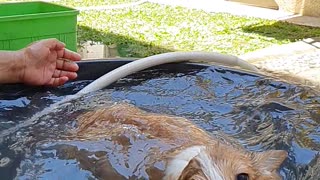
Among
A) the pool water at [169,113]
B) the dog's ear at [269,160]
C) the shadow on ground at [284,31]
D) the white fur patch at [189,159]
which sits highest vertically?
the white fur patch at [189,159]

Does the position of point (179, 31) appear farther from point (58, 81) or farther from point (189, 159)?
point (189, 159)

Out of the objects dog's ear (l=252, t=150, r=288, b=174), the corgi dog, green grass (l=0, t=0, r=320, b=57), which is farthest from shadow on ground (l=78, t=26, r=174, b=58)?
dog's ear (l=252, t=150, r=288, b=174)

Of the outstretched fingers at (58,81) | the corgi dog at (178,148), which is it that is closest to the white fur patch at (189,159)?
the corgi dog at (178,148)

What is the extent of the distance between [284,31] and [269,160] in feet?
22.7

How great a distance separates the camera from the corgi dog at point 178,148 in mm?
1818

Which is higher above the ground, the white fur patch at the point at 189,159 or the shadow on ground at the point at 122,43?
the white fur patch at the point at 189,159

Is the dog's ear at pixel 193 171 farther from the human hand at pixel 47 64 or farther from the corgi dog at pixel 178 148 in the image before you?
the human hand at pixel 47 64

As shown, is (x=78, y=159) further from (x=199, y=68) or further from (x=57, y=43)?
(x=199, y=68)

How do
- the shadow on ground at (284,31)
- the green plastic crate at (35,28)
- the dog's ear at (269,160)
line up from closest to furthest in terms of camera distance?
the dog's ear at (269,160)
the green plastic crate at (35,28)
the shadow on ground at (284,31)

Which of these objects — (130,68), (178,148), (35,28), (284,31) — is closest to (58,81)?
(130,68)

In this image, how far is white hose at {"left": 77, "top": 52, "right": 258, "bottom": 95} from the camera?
110 inches

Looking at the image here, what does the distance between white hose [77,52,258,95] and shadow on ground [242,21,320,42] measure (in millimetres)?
5266

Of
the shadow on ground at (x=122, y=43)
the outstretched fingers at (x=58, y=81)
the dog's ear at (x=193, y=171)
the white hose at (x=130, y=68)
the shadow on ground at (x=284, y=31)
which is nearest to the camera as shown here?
the dog's ear at (x=193, y=171)

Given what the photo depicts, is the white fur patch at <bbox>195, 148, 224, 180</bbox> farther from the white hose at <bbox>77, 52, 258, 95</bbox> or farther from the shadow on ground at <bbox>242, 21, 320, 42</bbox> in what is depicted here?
the shadow on ground at <bbox>242, 21, 320, 42</bbox>
